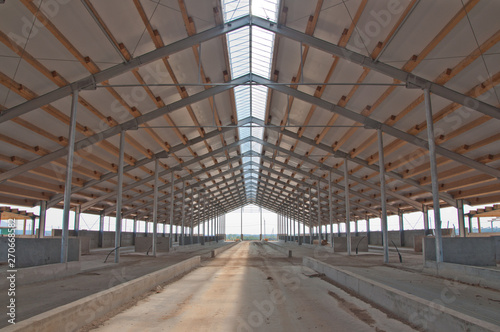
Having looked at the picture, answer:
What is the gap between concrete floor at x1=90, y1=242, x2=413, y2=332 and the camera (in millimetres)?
6535

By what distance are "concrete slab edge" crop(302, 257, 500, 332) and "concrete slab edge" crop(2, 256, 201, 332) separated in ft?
19.1

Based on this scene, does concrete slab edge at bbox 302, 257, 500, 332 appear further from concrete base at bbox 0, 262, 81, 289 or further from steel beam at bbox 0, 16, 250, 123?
steel beam at bbox 0, 16, 250, 123

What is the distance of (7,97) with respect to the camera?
47.4ft

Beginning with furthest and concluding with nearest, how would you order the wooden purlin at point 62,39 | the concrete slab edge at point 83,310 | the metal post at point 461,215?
the metal post at point 461,215 → the wooden purlin at point 62,39 → the concrete slab edge at point 83,310

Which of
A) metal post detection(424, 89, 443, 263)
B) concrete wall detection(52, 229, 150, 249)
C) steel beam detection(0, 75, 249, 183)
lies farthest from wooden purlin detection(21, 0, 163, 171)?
concrete wall detection(52, 229, 150, 249)

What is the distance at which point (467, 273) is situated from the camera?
40.3ft

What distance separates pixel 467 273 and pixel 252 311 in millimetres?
8398

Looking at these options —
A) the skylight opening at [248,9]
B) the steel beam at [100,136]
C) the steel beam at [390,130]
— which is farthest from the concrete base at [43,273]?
the steel beam at [390,130]

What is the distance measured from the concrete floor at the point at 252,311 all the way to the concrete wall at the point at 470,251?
19.8ft

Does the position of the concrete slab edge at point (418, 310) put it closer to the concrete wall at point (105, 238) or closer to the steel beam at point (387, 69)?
the steel beam at point (387, 69)

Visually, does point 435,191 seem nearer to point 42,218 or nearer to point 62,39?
point 62,39

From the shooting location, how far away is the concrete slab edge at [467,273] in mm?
11086

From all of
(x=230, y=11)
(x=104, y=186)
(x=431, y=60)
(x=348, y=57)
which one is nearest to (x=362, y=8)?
(x=348, y=57)

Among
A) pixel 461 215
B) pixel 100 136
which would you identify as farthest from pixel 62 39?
pixel 461 215
